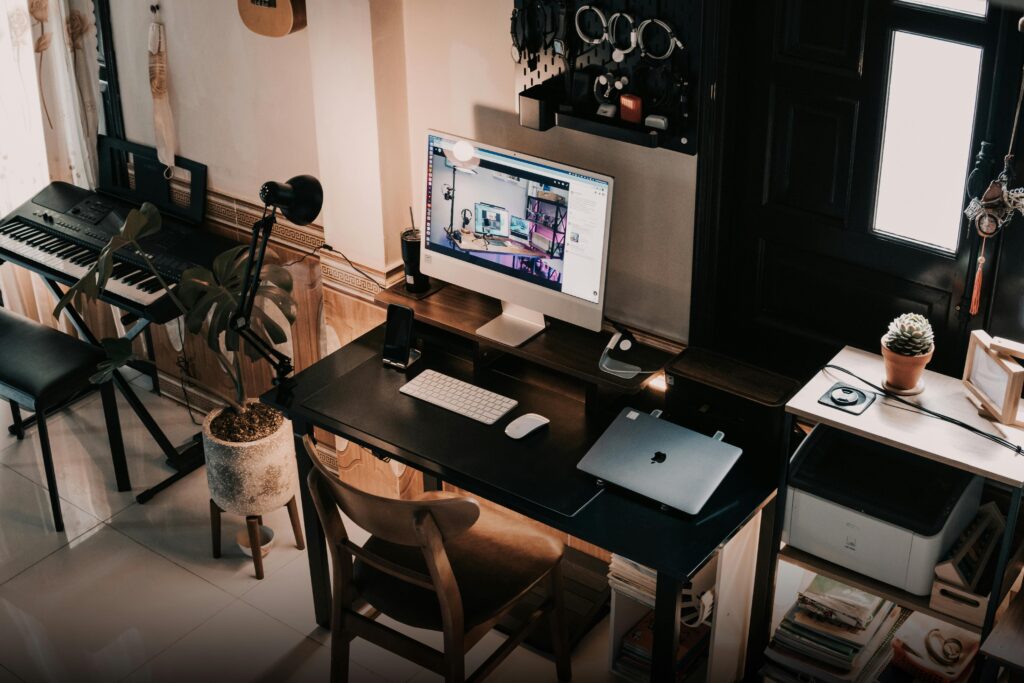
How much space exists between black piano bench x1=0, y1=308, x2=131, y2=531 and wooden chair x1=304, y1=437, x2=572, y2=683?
126 centimetres

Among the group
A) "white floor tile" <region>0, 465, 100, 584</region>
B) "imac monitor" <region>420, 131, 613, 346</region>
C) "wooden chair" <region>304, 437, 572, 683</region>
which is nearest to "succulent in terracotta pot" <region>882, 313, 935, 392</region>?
"imac monitor" <region>420, 131, 613, 346</region>

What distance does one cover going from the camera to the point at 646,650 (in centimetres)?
325

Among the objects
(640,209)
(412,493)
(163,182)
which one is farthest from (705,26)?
(163,182)

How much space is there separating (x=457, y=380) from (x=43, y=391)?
1437 millimetres

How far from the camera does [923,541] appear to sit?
2625 millimetres

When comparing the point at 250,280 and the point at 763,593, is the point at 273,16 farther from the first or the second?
the point at 763,593

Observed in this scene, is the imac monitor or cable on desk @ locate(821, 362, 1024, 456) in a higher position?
the imac monitor

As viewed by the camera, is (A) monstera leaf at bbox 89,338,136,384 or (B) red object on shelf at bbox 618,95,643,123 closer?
(B) red object on shelf at bbox 618,95,643,123

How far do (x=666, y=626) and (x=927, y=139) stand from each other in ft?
4.24

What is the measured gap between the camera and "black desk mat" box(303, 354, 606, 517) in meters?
2.88

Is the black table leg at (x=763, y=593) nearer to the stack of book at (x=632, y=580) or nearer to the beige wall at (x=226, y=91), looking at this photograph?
the stack of book at (x=632, y=580)

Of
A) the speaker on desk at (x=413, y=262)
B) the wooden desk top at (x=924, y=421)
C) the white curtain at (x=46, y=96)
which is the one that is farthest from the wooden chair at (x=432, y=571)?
the white curtain at (x=46, y=96)

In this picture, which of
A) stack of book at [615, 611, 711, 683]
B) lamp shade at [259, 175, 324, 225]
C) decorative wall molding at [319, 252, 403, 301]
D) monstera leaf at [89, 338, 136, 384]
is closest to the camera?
lamp shade at [259, 175, 324, 225]

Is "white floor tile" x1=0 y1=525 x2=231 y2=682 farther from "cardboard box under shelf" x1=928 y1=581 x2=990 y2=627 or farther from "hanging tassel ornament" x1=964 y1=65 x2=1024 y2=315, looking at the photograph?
"hanging tassel ornament" x1=964 y1=65 x2=1024 y2=315
